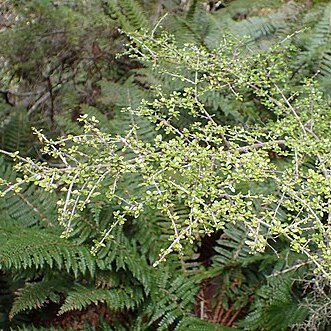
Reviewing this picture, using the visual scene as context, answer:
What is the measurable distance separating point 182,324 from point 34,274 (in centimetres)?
65

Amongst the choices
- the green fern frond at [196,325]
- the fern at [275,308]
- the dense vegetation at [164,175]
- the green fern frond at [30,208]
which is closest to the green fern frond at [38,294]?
the dense vegetation at [164,175]

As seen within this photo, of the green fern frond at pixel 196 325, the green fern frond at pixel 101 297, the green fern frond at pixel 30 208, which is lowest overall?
the green fern frond at pixel 196 325

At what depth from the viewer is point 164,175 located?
4.91 feet

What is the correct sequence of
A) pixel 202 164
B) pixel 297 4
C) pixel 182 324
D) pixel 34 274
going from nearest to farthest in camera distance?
1. pixel 202 164
2. pixel 182 324
3. pixel 34 274
4. pixel 297 4

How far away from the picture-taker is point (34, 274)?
2.18 meters

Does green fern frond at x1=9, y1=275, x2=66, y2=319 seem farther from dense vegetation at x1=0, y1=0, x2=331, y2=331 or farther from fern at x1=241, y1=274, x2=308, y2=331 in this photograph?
fern at x1=241, y1=274, x2=308, y2=331

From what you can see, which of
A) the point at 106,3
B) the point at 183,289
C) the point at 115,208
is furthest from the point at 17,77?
the point at 183,289

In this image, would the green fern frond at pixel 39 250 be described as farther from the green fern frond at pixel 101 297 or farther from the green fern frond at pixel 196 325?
the green fern frond at pixel 196 325

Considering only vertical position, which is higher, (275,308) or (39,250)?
(39,250)

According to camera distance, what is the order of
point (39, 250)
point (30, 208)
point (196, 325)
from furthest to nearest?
point (30, 208) < point (196, 325) < point (39, 250)

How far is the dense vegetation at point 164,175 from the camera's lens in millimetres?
1451

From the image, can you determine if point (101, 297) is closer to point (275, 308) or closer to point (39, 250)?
point (39, 250)

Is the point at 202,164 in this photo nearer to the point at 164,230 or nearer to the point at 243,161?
the point at 243,161

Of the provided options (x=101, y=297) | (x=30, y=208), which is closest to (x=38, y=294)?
(x=101, y=297)
